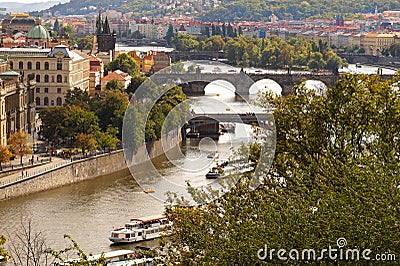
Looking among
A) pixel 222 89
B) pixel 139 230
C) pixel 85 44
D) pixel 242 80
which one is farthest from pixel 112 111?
pixel 85 44

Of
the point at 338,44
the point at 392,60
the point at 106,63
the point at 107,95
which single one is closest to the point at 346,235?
the point at 107,95

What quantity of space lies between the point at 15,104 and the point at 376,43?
58034 millimetres

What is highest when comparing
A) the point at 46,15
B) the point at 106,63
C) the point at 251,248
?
the point at 251,248

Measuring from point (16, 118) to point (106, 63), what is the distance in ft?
66.4

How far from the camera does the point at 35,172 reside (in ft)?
78.1

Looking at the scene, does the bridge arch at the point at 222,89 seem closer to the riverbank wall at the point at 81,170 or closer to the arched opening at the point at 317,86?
the arched opening at the point at 317,86

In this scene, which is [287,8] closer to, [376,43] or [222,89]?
[376,43]

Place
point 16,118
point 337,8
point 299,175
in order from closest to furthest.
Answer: point 299,175, point 16,118, point 337,8

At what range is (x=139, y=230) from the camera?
19422 mm

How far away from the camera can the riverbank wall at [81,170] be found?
2253 cm

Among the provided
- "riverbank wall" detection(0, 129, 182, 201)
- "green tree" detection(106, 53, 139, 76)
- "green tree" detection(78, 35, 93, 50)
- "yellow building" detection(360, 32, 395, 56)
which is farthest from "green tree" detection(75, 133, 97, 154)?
"yellow building" detection(360, 32, 395, 56)

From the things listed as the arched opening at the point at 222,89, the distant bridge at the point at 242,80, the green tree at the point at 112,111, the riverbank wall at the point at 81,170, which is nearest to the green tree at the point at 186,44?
the distant bridge at the point at 242,80

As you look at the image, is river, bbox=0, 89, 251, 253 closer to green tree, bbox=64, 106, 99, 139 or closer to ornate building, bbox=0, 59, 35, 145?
green tree, bbox=64, 106, 99, 139

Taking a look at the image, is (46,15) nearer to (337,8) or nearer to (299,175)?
(337,8)
